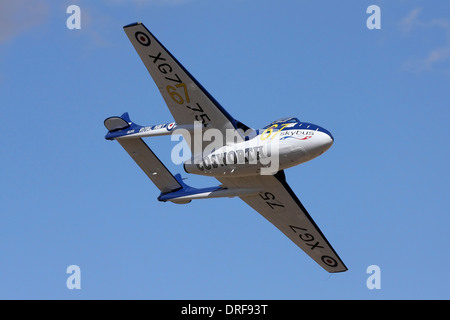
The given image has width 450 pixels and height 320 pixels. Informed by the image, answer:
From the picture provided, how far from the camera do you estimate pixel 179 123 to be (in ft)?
190

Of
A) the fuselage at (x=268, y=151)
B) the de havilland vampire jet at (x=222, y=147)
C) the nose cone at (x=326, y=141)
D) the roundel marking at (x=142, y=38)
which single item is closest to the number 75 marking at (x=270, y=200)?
the de havilland vampire jet at (x=222, y=147)

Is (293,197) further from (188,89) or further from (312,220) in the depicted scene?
(188,89)

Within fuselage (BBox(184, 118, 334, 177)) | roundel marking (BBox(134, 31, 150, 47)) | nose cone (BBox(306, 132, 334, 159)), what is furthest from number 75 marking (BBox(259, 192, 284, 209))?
roundel marking (BBox(134, 31, 150, 47))

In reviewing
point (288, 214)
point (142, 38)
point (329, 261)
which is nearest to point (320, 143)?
point (288, 214)

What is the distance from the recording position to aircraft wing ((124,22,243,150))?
55938mm

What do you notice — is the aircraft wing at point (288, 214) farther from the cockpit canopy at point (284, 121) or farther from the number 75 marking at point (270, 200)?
the cockpit canopy at point (284, 121)

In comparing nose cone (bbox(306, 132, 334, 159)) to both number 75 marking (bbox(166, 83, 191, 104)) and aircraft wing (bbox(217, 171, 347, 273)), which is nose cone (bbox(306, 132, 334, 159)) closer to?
aircraft wing (bbox(217, 171, 347, 273))

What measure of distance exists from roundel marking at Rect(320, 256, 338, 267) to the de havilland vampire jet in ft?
1.25

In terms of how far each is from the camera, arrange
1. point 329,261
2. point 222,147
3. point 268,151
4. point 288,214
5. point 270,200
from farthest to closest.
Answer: point 329,261 < point 288,214 < point 270,200 < point 222,147 < point 268,151

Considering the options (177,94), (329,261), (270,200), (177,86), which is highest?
(177,86)

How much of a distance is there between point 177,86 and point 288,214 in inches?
478

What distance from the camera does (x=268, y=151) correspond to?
54969 mm

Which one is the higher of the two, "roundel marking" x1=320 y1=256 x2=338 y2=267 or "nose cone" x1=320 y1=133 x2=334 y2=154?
"nose cone" x1=320 y1=133 x2=334 y2=154

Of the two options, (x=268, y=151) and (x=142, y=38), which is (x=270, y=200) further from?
(x=142, y=38)
